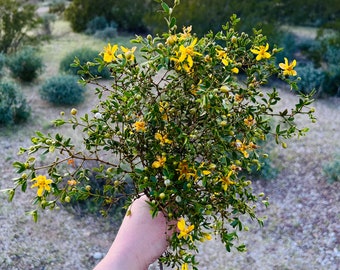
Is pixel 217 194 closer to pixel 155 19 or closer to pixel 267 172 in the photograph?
pixel 267 172

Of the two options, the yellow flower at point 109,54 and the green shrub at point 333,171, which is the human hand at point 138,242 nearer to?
the yellow flower at point 109,54

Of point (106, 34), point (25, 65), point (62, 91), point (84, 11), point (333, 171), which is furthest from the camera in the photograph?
point (84, 11)

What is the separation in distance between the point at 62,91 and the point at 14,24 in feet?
9.29

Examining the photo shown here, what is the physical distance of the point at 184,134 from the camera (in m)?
1.71

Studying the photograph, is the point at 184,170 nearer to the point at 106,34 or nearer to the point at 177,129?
the point at 177,129

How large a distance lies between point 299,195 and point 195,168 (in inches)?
127

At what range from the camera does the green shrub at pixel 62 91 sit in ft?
21.0

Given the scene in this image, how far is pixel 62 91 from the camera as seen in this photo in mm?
6379

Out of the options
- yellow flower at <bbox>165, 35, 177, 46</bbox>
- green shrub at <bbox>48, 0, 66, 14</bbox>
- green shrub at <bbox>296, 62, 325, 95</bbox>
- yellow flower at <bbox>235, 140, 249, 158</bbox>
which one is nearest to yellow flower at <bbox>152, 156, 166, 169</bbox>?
yellow flower at <bbox>235, 140, 249, 158</bbox>

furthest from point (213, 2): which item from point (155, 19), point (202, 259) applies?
point (202, 259)

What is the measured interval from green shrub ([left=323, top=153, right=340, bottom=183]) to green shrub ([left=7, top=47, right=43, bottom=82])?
4.21 meters

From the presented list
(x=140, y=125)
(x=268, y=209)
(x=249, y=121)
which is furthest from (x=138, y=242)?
(x=268, y=209)

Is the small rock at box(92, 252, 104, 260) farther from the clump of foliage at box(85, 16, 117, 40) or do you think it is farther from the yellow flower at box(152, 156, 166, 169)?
the clump of foliage at box(85, 16, 117, 40)

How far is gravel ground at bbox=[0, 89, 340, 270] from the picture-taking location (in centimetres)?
379
